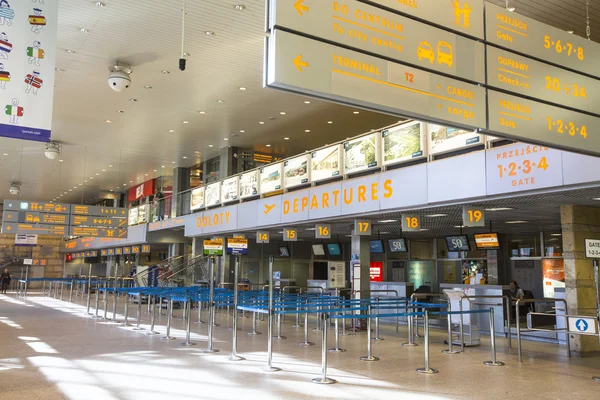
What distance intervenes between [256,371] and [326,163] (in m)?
6.89

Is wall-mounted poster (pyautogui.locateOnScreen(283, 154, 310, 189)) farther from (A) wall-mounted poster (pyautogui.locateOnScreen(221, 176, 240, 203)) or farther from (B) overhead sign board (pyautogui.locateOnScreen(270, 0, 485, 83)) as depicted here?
(B) overhead sign board (pyautogui.locateOnScreen(270, 0, 485, 83))

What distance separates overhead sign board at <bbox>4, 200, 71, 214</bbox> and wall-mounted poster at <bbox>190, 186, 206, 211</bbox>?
15.2ft

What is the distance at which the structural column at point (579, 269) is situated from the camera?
9.84m

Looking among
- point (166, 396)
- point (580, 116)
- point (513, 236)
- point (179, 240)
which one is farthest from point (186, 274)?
point (580, 116)

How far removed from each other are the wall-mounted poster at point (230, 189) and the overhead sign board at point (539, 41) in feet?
43.4

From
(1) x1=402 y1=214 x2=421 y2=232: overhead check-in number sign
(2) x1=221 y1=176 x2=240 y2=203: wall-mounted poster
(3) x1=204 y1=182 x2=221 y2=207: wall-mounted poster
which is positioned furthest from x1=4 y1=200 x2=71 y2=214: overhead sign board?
(1) x1=402 y1=214 x2=421 y2=232: overhead check-in number sign

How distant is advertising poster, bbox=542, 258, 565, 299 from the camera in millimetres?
15453

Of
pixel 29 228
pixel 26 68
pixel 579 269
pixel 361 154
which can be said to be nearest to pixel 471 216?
pixel 579 269

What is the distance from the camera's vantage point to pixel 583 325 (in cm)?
817

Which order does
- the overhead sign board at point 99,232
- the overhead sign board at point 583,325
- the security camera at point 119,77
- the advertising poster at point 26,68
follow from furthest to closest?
the overhead sign board at point 99,232
the security camera at point 119,77
the overhead sign board at point 583,325
the advertising poster at point 26,68

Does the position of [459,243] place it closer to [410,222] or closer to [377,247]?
[377,247]

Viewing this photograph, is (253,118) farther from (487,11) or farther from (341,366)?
(487,11)

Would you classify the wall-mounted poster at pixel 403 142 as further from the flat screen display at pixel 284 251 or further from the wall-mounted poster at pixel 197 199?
the flat screen display at pixel 284 251

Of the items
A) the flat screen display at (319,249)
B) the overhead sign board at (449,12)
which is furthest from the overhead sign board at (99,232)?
the overhead sign board at (449,12)
